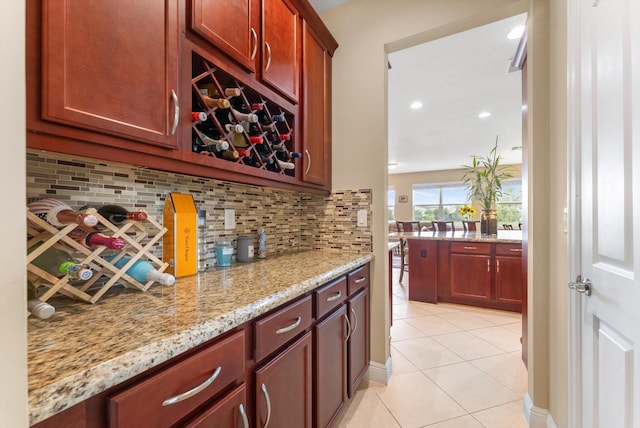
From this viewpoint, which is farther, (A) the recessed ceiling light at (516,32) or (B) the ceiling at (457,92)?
(B) the ceiling at (457,92)

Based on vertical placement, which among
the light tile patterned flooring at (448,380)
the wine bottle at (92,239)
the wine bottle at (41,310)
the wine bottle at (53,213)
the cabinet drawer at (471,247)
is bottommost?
the light tile patterned flooring at (448,380)

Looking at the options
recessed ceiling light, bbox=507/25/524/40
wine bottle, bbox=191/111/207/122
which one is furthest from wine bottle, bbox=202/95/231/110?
recessed ceiling light, bbox=507/25/524/40

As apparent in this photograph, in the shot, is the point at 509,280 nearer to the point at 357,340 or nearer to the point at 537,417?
the point at 537,417

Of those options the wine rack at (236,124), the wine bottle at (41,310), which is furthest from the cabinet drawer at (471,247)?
the wine bottle at (41,310)

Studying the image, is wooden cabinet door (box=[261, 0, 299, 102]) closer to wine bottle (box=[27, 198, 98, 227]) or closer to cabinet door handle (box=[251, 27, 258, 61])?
cabinet door handle (box=[251, 27, 258, 61])

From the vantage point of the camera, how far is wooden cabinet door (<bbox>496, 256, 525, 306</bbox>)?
3.17 m

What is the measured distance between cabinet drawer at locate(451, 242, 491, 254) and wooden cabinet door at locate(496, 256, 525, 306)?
0.53ft

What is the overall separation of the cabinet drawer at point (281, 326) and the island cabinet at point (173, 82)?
0.61 metres

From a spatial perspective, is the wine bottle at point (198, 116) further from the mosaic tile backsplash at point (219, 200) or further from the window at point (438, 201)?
the window at point (438, 201)

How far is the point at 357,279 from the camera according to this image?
166 centimetres

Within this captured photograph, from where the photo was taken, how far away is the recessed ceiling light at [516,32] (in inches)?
85.0

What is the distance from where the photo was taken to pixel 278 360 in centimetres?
93

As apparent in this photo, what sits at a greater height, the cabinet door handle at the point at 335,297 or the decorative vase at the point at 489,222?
the decorative vase at the point at 489,222

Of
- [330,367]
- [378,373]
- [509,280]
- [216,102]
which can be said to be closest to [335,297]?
[330,367]
